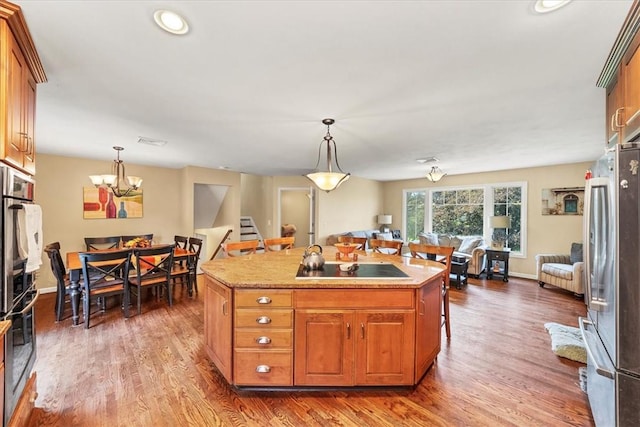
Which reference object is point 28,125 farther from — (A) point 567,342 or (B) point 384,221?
(B) point 384,221

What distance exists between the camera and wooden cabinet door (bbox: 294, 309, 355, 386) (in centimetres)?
203

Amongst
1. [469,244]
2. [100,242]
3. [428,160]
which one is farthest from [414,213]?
[100,242]

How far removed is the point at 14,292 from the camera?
1.52 m

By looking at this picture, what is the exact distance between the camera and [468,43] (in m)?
1.58

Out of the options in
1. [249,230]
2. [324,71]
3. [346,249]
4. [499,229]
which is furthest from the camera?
[249,230]

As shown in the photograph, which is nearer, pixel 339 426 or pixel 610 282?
pixel 610 282

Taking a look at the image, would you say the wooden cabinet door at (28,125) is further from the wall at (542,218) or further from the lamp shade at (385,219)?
the wall at (542,218)

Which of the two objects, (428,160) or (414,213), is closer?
(428,160)

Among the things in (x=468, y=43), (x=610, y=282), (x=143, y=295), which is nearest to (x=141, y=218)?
(x=143, y=295)

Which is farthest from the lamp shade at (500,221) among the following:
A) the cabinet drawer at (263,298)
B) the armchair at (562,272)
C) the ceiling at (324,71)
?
the cabinet drawer at (263,298)

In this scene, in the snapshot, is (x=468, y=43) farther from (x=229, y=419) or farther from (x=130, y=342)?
(x=130, y=342)

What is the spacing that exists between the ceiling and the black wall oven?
35.4 inches

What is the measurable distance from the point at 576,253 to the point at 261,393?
5.90 meters

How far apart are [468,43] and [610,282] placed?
1.53m
